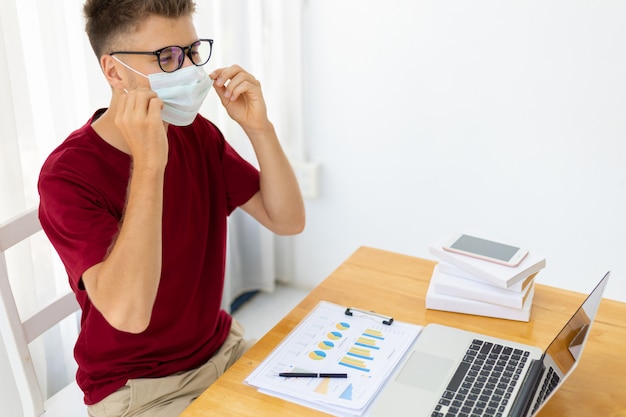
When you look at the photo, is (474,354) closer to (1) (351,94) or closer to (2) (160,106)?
(2) (160,106)

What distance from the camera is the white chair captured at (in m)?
1.41

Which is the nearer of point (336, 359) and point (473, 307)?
point (336, 359)

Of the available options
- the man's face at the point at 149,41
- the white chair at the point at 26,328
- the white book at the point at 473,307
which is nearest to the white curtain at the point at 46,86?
the white chair at the point at 26,328

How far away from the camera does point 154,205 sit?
130 centimetres

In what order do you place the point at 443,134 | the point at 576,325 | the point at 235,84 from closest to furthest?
the point at 576,325 < the point at 235,84 < the point at 443,134

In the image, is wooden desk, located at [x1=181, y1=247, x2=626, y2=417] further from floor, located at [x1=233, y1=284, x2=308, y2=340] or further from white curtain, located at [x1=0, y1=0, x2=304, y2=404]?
floor, located at [x1=233, y1=284, x2=308, y2=340]

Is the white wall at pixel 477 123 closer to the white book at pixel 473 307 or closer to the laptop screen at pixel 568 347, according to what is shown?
the white book at pixel 473 307

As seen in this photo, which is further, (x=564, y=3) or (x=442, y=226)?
(x=442, y=226)

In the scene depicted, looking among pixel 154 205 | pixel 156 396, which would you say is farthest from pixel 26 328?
pixel 154 205

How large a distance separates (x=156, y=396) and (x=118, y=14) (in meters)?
0.75

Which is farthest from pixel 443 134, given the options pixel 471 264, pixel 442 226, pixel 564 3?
pixel 471 264

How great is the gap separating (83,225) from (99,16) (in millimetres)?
418

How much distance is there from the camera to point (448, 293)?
146 cm

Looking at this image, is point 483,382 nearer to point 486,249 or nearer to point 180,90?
point 486,249
